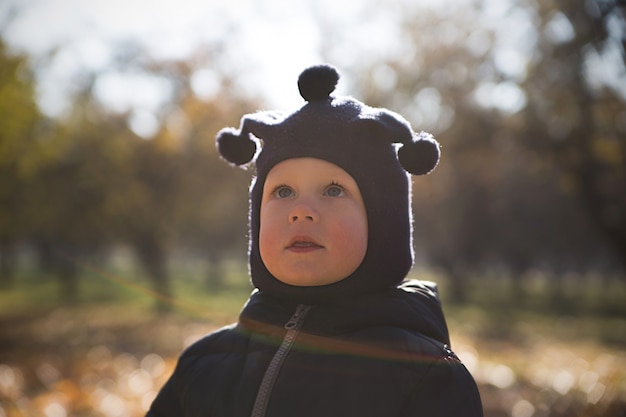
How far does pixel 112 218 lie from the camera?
54.2ft

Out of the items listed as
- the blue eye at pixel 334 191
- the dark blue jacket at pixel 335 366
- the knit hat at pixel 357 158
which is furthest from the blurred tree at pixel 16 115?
the blue eye at pixel 334 191

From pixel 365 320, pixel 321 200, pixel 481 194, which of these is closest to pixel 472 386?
pixel 365 320

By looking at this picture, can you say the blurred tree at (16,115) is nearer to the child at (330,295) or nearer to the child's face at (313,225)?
the child at (330,295)

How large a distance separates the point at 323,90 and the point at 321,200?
51 cm

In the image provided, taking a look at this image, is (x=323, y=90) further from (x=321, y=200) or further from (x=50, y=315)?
(x=50, y=315)

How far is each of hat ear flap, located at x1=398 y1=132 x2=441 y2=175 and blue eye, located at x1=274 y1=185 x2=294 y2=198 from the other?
1.55 feet

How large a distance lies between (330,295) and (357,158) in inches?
21.3

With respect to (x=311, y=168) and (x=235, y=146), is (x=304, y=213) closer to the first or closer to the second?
(x=311, y=168)

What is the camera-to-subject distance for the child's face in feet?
7.22

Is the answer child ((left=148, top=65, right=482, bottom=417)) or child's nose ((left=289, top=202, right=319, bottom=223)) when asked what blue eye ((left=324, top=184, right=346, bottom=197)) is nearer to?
child ((left=148, top=65, right=482, bottom=417))

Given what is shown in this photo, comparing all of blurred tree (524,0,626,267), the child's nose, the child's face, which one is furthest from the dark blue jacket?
blurred tree (524,0,626,267)

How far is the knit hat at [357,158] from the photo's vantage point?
2293mm

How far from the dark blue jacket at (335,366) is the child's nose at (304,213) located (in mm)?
364

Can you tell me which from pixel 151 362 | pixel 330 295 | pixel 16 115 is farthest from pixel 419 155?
pixel 16 115
